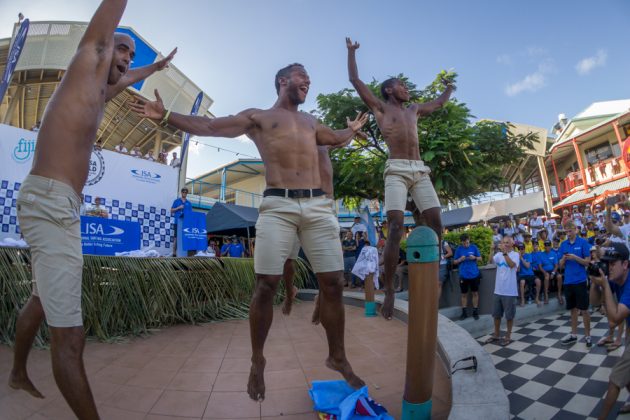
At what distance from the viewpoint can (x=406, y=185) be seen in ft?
11.3

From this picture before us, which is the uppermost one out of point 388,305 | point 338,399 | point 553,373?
point 388,305

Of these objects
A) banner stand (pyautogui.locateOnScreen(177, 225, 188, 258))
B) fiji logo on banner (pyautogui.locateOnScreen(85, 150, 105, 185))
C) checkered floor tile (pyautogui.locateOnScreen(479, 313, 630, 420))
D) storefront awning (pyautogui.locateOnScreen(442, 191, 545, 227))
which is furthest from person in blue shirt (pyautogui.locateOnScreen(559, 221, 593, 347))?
fiji logo on banner (pyautogui.locateOnScreen(85, 150, 105, 185))

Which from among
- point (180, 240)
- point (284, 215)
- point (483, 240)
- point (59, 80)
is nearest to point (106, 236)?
point (180, 240)

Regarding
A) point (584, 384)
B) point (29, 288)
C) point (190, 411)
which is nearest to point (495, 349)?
point (584, 384)

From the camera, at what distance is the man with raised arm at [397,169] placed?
3.26 m

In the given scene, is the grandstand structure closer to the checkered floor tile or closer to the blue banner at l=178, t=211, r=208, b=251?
the blue banner at l=178, t=211, r=208, b=251

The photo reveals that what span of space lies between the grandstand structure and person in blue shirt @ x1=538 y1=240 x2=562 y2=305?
1253 centimetres

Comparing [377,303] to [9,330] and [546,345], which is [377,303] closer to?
[546,345]

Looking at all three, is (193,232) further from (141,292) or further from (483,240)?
(483,240)

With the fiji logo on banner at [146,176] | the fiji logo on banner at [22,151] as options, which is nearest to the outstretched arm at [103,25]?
the fiji logo on banner at [22,151]

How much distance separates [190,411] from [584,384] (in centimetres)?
391

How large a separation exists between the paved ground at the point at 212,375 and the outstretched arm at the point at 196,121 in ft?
6.04

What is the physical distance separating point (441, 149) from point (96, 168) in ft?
28.3

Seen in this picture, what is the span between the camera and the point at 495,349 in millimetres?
4836
